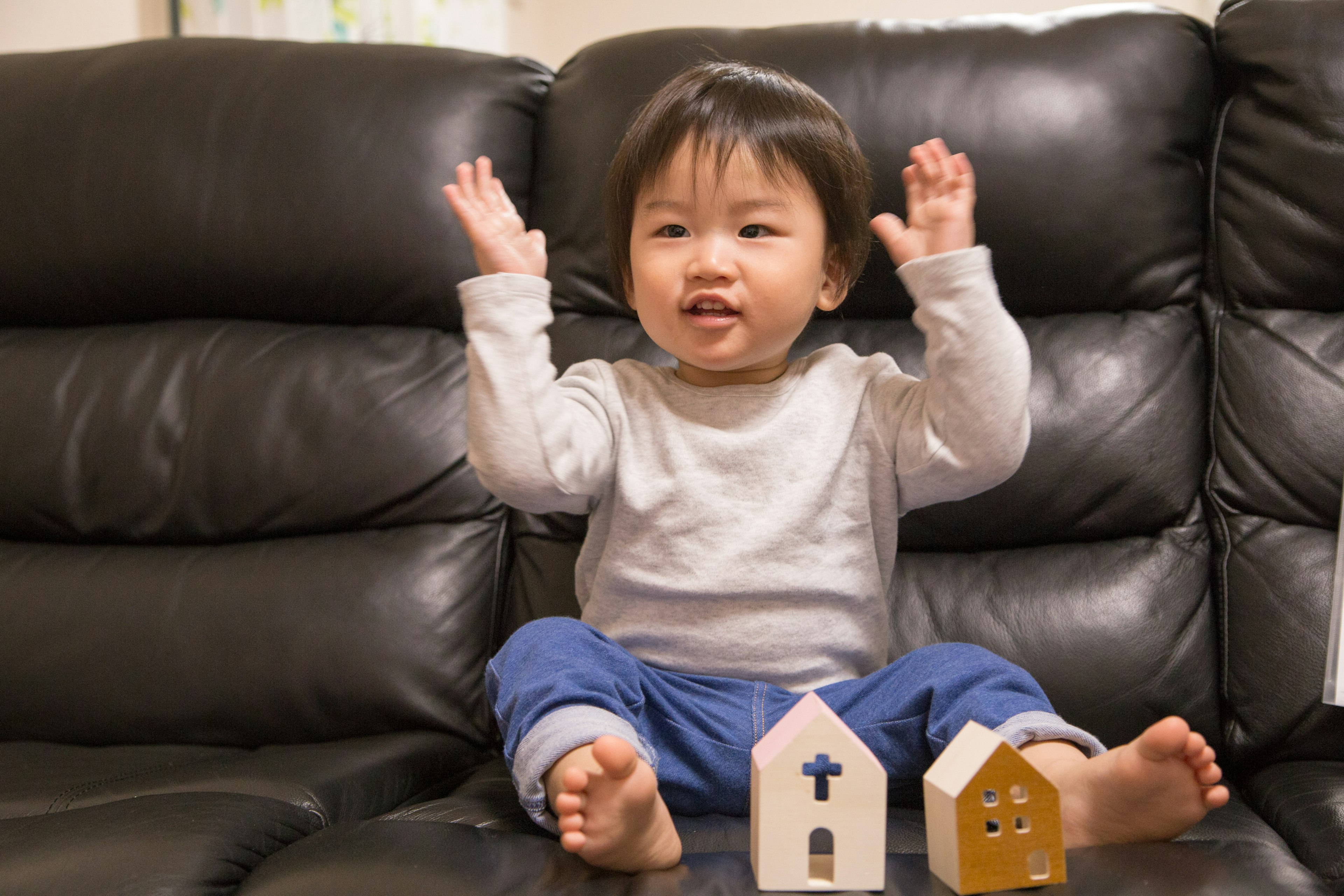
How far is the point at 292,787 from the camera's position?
93 cm

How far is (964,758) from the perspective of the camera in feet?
2.15

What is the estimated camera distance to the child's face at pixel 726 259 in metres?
0.95

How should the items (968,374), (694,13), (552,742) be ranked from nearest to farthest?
(552,742) → (968,374) → (694,13)

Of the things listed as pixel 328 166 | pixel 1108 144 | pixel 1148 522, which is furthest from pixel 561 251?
pixel 1148 522

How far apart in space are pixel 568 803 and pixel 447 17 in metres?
2.04

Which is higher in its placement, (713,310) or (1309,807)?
(713,310)

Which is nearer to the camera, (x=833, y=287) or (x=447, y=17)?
(x=833, y=287)

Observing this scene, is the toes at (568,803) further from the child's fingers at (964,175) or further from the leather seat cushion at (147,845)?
the child's fingers at (964,175)

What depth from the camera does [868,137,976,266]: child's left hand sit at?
909 millimetres

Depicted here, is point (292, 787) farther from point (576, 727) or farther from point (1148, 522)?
point (1148, 522)

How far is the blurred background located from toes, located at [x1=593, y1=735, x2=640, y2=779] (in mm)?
1423

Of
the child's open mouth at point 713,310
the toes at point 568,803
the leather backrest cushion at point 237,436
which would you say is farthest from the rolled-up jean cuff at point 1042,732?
the leather backrest cushion at point 237,436

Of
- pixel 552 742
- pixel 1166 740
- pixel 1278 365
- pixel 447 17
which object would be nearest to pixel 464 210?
pixel 552 742

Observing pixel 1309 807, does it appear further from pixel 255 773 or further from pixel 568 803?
pixel 255 773
